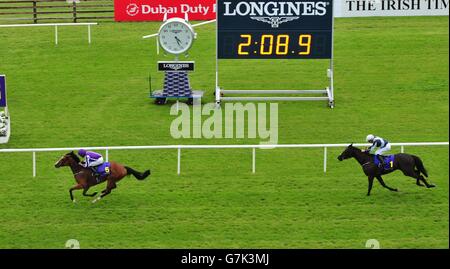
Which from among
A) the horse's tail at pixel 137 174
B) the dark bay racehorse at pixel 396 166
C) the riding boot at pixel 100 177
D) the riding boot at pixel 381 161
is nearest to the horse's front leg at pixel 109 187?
the riding boot at pixel 100 177

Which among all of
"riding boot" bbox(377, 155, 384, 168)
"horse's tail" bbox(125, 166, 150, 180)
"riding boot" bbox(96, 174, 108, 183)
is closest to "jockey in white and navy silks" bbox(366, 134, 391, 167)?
"riding boot" bbox(377, 155, 384, 168)

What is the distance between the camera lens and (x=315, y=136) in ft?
83.9

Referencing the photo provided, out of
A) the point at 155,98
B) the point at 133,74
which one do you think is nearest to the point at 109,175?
the point at 155,98

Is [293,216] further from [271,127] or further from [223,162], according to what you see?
[271,127]

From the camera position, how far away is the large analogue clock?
27875 mm

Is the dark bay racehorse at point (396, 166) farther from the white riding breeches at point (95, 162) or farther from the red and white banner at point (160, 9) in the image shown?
the red and white banner at point (160, 9)

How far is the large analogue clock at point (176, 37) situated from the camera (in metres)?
27.9

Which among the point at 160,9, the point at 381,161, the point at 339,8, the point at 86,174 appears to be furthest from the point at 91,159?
the point at 339,8

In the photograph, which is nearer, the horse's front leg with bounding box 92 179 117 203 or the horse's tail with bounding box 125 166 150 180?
the horse's front leg with bounding box 92 179 117 203

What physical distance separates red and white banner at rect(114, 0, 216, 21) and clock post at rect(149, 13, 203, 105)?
5.52 m

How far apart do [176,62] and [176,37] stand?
2.05 feet

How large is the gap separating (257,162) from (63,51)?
11927 millimetres

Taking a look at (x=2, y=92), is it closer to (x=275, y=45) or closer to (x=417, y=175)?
(x=275, y=45)

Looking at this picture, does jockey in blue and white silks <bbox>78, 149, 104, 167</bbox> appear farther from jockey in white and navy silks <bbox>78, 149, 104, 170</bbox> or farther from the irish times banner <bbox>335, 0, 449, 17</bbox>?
the irish times banner <bbox>335, 0, 449, 17</bbox>
